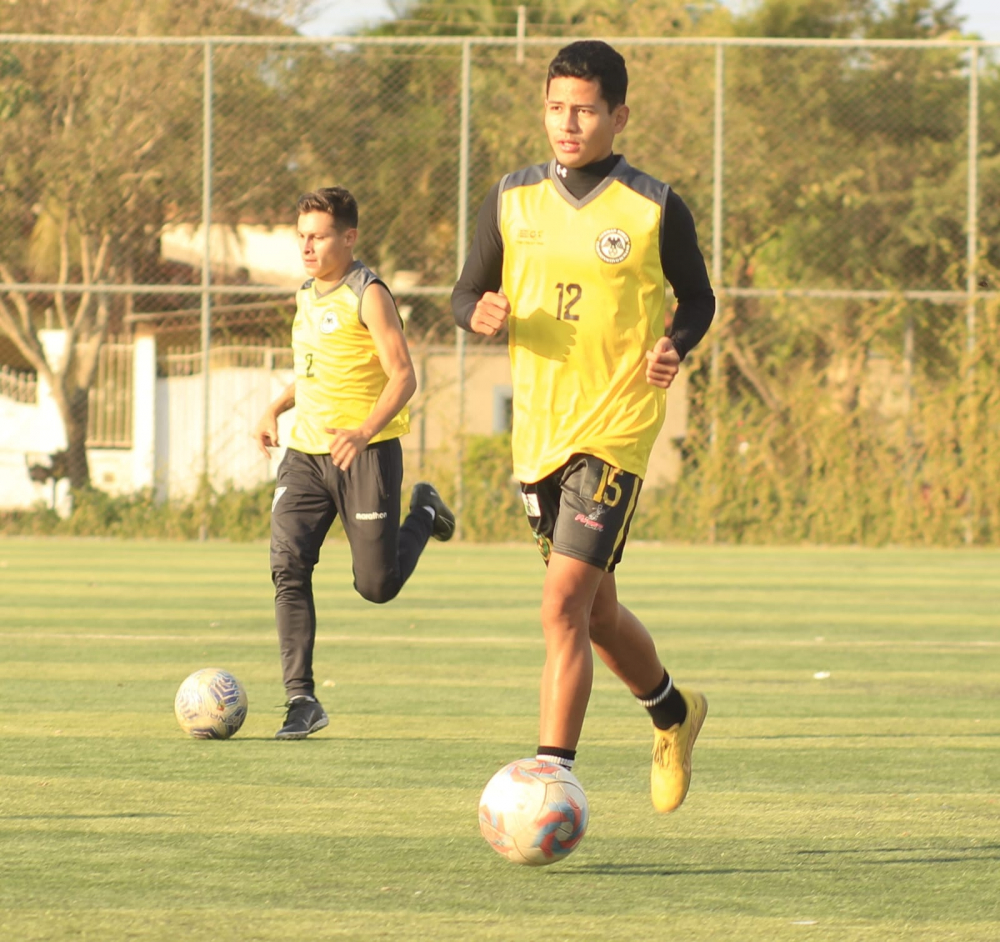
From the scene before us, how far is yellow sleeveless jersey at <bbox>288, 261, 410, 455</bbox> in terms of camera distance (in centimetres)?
731

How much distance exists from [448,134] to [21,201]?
4997 mm

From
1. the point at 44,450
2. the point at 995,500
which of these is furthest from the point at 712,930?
the point at 44,450

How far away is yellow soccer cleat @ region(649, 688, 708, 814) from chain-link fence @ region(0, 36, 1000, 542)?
35.8 ft

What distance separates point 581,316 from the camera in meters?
5.22

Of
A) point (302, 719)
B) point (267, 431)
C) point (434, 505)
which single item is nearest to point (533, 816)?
point (302, 719)

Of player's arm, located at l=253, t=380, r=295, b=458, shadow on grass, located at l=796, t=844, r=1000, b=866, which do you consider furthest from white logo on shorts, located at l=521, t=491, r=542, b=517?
player's arm, located at l=253, t=380, r=295, b=458

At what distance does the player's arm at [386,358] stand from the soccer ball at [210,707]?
0.88 metres

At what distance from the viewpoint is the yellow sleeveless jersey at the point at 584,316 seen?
5227mm

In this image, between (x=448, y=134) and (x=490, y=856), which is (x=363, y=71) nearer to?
(x=448, y=134)

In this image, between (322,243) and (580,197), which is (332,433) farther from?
(580,197)

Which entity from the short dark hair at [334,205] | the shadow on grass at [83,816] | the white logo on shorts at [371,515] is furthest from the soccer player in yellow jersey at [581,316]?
the white logo on shorts at [371,515]

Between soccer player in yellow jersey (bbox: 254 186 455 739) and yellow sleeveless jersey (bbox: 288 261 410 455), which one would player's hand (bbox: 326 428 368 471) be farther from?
yellow sleeveless jersey (bbox: 288 261 410 455)

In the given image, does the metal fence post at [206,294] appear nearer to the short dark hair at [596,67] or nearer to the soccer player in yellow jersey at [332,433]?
the soccer player in yellow jersey at [332,433]

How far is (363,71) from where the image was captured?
21.3 m
